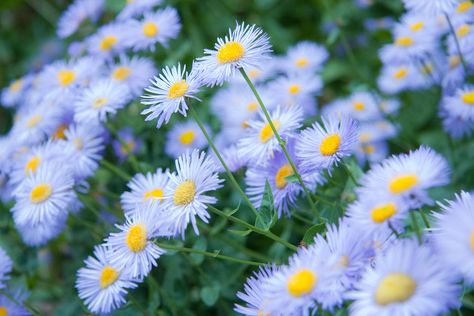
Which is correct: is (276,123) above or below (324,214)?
above

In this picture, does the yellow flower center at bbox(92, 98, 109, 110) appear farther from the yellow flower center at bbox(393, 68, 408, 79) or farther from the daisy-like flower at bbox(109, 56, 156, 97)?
the yellow flower center at bbox(393, 68, 408, 79)

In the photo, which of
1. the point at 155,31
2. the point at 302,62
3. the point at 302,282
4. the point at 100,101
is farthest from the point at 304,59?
the point at 302,282

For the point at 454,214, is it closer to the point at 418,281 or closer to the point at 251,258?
the point at 418,281

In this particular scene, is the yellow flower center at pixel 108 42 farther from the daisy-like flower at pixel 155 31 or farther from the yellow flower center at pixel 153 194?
the yellow flower center at pixel 153 194

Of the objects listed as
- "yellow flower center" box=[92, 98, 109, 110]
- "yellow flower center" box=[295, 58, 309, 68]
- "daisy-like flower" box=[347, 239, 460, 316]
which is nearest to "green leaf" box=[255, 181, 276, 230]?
"daisy-like flower" box=[347, 239, 460, 316]

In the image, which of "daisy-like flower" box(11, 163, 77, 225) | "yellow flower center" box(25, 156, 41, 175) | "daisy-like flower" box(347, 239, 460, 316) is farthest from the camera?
"yellow flower center" box(25, 156, 41, 175)

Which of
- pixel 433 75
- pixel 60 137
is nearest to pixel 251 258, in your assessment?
pixel 60 137

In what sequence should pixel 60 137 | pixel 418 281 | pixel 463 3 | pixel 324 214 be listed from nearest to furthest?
1. pixel 418 281
2. pixel 324 214
3. pixel 463 3
4. pixel 60 137
